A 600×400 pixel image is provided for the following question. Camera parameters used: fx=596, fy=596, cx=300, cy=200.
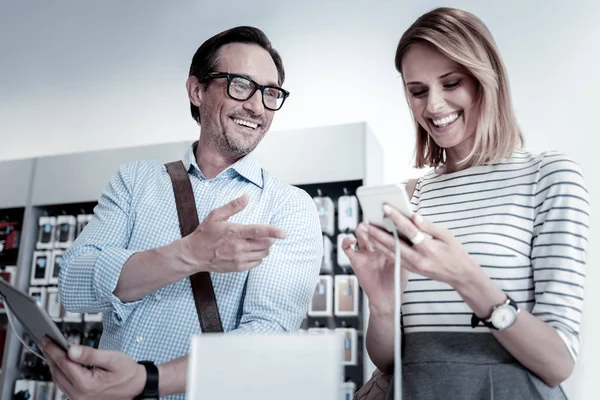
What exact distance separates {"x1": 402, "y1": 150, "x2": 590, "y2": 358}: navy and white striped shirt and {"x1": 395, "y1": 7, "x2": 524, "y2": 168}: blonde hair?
39 mm

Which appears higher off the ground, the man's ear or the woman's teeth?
→ the man's ear


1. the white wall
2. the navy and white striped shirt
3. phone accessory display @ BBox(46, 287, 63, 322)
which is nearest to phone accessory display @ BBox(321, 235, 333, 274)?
the white wall

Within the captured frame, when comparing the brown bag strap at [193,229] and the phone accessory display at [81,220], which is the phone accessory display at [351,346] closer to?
the brown bag strap at [193,229]

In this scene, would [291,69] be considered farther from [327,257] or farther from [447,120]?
[447,120]

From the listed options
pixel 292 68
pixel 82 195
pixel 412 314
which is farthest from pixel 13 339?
pixel 412 314

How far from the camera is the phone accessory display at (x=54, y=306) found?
13.5ft

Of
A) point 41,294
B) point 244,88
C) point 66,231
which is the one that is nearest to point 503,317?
point 244,88

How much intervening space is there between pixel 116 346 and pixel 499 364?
0.95 meters

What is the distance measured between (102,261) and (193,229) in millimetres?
257

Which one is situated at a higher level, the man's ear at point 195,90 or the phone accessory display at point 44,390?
the man's ear at point 195,90

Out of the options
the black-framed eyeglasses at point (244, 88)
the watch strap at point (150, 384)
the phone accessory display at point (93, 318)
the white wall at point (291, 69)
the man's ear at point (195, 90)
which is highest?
the white wall at point (291, 69)

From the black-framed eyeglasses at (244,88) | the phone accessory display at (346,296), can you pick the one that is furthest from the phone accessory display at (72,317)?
the black-framed eyeglasses at (244,88)

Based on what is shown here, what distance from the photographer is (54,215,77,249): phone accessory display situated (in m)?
4.20

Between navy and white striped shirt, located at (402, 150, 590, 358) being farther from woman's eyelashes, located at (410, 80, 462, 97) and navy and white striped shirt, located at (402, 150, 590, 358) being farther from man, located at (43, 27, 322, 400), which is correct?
man, located at (43, 27, 322, 400)
